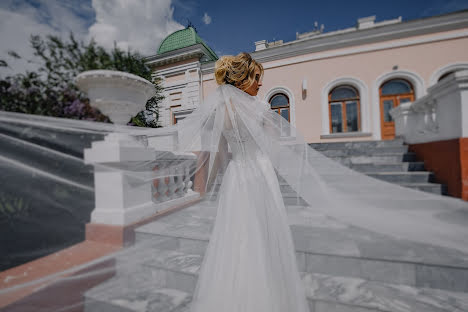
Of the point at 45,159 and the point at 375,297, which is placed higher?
the point at 45,159

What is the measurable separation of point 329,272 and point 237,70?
5.15 ft

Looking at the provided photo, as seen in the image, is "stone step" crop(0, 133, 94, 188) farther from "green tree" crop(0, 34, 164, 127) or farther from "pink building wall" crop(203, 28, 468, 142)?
"pink building wall" crop(203, 28, 468, 142)

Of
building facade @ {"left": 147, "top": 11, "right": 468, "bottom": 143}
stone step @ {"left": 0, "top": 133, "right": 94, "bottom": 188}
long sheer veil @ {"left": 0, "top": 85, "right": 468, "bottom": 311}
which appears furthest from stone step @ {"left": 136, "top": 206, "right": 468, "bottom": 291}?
building facade @ {"left": 147, "top": 11, "right": 468, "bottom": 143}

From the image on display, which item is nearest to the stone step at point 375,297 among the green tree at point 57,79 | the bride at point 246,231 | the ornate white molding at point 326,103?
the bride at point 246,231

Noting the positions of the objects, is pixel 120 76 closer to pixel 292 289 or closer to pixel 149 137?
pixel 149 137

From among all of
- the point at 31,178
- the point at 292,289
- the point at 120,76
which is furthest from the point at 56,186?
the point at 292,289

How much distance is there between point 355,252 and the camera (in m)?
1.37

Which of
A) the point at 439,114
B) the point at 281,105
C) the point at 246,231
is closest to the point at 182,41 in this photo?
the point at 246,231

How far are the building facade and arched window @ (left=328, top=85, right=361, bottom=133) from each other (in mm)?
19

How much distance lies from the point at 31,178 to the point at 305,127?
3732 millimetres

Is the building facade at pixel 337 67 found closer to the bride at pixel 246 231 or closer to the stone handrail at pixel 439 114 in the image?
the stone handrail at pixel 439 114

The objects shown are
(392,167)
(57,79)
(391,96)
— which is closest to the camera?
(57,79)

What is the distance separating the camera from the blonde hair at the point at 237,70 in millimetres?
997

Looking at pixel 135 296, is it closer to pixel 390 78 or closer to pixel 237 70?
pixel 237 70
